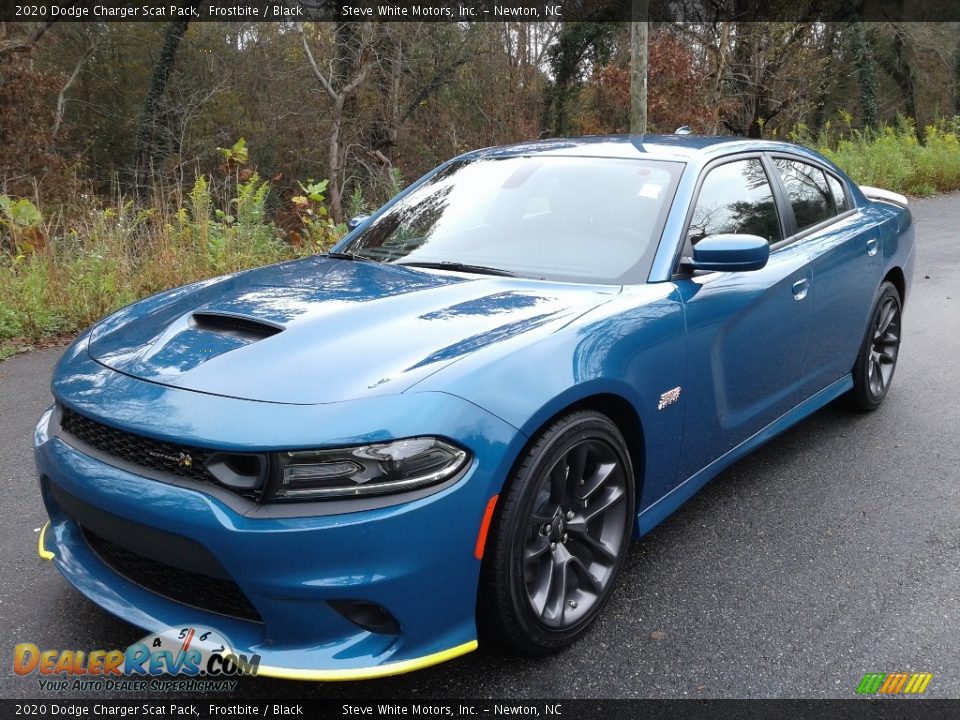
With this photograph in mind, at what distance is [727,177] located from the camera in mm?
3625

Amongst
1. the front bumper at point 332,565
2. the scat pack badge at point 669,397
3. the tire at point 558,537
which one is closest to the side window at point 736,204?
the scat pack badge at point 669,397

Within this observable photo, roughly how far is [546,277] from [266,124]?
82.2 feet

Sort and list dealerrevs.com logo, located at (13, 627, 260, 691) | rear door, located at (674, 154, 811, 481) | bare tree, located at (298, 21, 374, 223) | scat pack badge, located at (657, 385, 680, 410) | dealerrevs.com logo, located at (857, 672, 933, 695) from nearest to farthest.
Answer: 1. dealerrevs.com logo, located at (13, 627, 260, 691)
2. dealerrevs.com logo, located at (857, 672, 933, 695)
3. scat pack badge, located at (657, 385, 680, 410)
4. rear door, located at (674, 154, 811, 481)
5. bare tree, located at (298, 21, 374, 223)

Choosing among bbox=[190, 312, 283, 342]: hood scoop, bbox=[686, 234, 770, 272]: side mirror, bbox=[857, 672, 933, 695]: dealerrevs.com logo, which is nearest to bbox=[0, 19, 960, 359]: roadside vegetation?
bbox=[190, 312, 283, 342]: hood scoop

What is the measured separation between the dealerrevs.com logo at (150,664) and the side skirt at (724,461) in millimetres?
1411

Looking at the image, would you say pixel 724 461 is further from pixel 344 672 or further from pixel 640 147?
pixel 344 672

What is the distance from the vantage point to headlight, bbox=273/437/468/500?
2.07 metres

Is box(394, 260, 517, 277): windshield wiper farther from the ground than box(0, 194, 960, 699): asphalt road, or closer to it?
farther from the ground

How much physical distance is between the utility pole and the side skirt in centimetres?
743

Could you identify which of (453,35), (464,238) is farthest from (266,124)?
(464,238)

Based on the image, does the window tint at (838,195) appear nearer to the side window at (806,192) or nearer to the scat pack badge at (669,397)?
the side window at (806,192)

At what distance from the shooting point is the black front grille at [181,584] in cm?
216

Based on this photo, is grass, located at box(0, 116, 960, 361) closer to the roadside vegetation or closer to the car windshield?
the roadside vegetation

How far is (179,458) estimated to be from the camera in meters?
2.15
